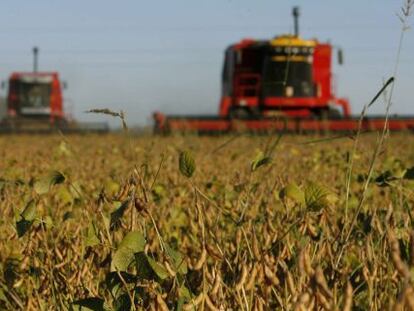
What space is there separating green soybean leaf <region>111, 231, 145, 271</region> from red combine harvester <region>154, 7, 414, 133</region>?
18742 millimetres

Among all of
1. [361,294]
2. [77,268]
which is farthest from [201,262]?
[77,268]

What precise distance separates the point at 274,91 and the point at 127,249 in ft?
66.8

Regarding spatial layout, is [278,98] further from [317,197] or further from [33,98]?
[317,197]

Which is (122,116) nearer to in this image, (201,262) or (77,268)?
(201,262)

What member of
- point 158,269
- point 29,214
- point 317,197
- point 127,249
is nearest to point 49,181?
point 29,214

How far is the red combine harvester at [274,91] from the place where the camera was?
20.8 metres

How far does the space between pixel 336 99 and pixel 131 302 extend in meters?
21.6

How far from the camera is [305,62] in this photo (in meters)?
21.5

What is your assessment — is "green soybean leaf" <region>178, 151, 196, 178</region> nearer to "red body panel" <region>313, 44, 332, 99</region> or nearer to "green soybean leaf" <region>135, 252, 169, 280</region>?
"green soybean leaf" <region>135, 252, 169, 280</region>

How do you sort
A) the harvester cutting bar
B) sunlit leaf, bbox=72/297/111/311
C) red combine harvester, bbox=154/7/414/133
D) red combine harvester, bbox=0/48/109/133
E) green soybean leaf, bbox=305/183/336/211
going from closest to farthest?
1. sunlit leaf, bbox=72/297/111/311
2. green soybean leaf, bbox=305/183/336/211
3. the harvester cutting bar
4. red combine harvester, bbox=154/7/414/133
5. red combine harvester, bbox=0/48/109/133

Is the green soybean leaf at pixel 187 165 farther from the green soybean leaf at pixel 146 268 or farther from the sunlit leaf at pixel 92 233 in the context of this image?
the sunlit leaf at pixel 92 233

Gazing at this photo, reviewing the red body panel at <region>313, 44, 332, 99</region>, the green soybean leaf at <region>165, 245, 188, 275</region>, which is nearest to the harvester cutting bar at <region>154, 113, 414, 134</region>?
the red body panel at <region>313, 44, 332, 99</region>

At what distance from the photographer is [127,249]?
162 cm

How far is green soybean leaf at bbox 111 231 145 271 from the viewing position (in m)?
1.61
